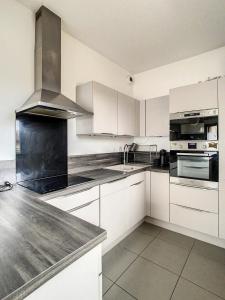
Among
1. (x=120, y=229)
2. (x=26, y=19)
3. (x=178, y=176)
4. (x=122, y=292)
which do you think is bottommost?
(x=122, y=292)

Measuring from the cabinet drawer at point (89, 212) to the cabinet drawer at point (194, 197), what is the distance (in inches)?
45.6

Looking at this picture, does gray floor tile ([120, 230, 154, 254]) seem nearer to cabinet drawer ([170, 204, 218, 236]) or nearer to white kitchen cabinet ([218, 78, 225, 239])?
cabinet drawer ([170, 204, 218, 236])

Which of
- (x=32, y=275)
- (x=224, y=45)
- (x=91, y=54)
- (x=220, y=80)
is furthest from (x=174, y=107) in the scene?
(x=32, y=275)

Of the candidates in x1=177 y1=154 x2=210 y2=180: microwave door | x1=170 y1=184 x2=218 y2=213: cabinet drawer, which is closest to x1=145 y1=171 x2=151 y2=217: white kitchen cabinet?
x1=170 y1=184 x2=218 y2=213: cabinet drawer

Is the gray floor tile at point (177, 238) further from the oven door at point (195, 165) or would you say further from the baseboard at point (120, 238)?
the oven door at point (195, 165)

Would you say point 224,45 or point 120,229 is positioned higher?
point 224,45

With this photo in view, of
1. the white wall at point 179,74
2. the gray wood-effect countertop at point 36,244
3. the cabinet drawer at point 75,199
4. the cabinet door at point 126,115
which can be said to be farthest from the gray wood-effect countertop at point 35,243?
the white wall at point 179,74

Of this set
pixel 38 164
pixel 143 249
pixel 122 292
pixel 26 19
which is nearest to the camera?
pixel 122 292

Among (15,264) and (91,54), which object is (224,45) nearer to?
(91,54)

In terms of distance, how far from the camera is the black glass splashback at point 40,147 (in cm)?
163

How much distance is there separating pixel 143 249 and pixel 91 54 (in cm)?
266

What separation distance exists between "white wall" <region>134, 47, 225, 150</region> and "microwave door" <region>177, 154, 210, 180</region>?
62 centimetres

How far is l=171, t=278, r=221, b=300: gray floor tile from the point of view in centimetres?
133

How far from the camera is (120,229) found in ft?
6.57
